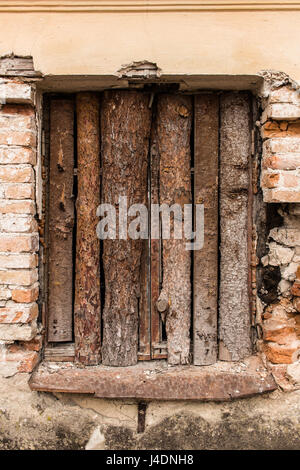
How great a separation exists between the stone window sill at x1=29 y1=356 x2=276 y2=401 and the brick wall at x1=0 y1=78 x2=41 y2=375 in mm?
310

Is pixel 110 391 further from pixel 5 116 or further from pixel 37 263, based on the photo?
pixel 5 116

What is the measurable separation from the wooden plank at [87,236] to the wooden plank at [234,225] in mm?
759

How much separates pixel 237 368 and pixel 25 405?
1.24 metres

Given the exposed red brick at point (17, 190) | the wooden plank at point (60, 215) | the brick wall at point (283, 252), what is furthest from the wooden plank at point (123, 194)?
the brick wall at point (283, 252)

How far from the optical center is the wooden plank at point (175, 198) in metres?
2.28

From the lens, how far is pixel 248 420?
2.16 metres

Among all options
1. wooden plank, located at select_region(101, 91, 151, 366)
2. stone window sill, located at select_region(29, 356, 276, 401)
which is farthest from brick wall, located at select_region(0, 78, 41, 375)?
wooden plank, located at select_region(101, 91, 151, 366)

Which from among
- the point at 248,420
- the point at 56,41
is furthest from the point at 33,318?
the point at 56,41

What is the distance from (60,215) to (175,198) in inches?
27.9

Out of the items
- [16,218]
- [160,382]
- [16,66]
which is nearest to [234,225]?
[160,382]

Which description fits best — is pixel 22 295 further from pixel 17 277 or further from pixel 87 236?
pixel 87 236

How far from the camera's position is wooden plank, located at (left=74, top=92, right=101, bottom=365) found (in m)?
2.28

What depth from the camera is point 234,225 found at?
2305mm

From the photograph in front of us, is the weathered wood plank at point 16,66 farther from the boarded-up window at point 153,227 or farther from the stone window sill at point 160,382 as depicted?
the stone window sill at point 160,382
